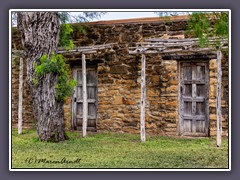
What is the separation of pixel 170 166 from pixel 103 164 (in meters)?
1.00

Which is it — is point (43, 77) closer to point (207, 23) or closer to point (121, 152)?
point (121, 152)

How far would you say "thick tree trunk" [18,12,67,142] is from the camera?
334 inches

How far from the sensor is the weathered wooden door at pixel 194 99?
956 cm

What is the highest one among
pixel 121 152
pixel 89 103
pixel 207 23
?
pixel 207 23

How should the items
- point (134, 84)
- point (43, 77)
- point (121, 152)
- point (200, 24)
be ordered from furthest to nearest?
1. point (134, 84)
2. point (43, 77)
3. point (121, 152)
4. point (200, 24)

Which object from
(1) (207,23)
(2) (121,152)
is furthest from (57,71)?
(1) (207,23)

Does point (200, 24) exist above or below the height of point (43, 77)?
above

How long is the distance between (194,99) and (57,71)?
283cm

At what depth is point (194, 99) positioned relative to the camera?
9664 mm

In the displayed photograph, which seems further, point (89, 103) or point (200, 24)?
point (89, 103)

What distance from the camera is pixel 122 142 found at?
8.85m

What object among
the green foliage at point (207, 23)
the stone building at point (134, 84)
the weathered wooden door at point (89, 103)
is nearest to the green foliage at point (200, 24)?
the green foliage at point (207, 23)

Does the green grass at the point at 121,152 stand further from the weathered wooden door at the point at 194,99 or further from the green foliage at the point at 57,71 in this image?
the green foliage at the point at 57,71

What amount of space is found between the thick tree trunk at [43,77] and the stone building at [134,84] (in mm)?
717
